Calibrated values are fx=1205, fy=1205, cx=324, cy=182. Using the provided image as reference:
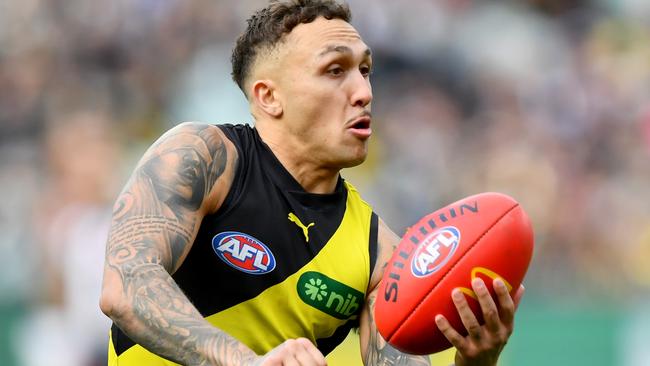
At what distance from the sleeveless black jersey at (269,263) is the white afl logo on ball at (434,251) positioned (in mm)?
608

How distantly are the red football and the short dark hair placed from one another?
1063mm

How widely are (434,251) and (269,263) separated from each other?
71 centimetres

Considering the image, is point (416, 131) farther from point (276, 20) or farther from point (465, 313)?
point (465, 313)

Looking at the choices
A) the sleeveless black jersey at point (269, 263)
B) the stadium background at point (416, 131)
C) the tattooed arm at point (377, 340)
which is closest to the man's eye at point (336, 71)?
the sleeveless black jersey at point (269, 263)

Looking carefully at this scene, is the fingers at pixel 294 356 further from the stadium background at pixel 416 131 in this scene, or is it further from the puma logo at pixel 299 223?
the stadium background at pixel 416 131

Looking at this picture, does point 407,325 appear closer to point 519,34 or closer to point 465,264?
point 465,264

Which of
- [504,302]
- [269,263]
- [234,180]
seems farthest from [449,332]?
[234,180]

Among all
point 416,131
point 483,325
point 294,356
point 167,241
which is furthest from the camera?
point 416,131

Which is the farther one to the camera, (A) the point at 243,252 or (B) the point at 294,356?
(A) the point at 243,252

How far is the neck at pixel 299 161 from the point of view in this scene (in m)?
4.71

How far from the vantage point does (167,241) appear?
4.01 metres

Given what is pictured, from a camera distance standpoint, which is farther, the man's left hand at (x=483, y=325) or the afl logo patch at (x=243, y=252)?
the afl logo patch at (x=243, y=252)

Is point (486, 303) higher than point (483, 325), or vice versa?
point (486, 303)

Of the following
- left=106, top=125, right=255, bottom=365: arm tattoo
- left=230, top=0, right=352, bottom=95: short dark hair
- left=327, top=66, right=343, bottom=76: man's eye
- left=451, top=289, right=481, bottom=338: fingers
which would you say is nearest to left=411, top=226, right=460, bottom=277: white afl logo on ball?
A: left=451, top=289, right=481, bottom=338: fingers
